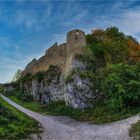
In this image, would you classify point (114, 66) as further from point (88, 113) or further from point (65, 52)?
point (65, 52)

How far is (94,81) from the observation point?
98.4 ft

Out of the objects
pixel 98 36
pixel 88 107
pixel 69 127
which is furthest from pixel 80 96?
pixel 98 36

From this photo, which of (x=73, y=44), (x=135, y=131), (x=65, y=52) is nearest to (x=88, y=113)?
(x=135, y=131)

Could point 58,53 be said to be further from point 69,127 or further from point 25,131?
point 25,131

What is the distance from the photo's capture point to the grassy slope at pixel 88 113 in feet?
78.0

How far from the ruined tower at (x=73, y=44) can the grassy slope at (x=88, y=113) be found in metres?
5.15

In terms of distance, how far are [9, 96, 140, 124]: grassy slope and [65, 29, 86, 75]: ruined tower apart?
16.9 feet

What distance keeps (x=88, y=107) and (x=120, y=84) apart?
501cm

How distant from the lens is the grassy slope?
23766 millimetres

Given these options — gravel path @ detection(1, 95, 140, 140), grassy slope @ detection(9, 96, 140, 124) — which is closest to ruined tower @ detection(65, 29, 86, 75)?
grassy slope @ detection(9, 96, 140, 124)

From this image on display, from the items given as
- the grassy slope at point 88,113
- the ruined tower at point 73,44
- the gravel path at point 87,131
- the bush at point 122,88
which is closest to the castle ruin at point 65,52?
the ruined tower at point 73,44

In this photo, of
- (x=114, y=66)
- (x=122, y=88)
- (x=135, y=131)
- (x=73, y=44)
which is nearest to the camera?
(x=135, y=131)

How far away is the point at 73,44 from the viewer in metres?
35.0

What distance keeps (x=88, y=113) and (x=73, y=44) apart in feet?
35.7
